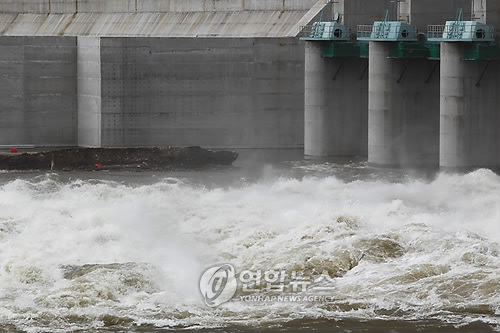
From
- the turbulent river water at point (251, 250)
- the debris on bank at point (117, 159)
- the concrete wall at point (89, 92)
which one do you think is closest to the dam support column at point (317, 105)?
the debris on bank at point (117, 159)

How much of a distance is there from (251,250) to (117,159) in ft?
63.0

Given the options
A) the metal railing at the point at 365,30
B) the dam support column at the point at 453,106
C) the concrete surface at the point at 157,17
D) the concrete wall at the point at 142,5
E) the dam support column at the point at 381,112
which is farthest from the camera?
the concrete wall at the point at 142,5

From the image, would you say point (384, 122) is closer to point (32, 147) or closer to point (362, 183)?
point (362, 183)

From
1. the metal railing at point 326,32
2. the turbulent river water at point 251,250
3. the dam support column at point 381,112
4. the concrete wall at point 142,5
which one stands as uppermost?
the concrete wall at point 142,5

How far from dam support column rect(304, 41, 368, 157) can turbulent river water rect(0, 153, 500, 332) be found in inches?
234

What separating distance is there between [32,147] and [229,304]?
28.0 metres

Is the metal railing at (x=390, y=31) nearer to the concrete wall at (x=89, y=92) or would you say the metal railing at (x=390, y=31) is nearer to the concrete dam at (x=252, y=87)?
the concrete dam at (x=252, y=87)

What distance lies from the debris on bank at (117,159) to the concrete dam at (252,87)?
1.80 meters

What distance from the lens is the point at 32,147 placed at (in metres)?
55.7

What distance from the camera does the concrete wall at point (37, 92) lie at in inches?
2203

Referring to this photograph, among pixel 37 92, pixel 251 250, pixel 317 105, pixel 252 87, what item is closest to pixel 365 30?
pixel 317 105

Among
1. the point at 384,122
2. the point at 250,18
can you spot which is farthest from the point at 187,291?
the point at 250,18

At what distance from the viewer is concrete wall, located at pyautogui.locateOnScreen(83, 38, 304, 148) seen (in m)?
54.7

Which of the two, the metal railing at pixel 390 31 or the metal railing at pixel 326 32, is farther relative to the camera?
the metal railing at pixel 326 32
